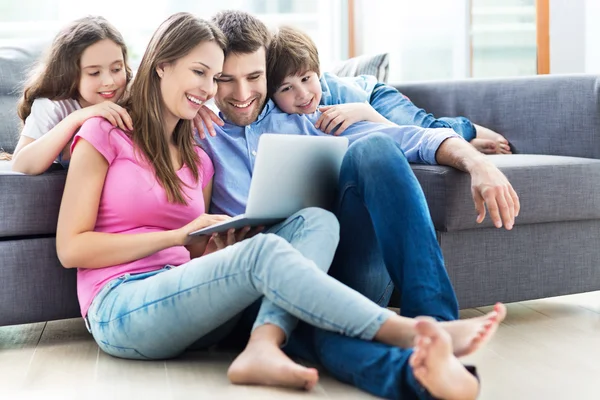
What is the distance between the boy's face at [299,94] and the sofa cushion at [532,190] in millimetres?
327

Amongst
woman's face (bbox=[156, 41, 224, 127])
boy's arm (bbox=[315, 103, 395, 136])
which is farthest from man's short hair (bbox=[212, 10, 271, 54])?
boy's arm (bbox=[315, 103, 395, 136])

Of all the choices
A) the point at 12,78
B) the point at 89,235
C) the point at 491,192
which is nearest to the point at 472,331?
the point at 491,192

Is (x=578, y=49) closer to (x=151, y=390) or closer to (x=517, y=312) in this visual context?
(x=517, y=312)

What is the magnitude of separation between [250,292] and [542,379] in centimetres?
63

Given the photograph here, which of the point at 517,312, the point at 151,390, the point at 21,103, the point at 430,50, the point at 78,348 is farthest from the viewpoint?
the point at 430,50

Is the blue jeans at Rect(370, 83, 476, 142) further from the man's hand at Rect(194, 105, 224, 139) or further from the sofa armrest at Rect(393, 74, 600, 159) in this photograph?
the man's hand at Rect(194, 105, 224, 139)

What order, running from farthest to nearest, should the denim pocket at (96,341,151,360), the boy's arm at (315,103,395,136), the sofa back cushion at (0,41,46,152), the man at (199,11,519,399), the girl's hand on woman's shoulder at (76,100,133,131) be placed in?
the sofa back cushion at (0,41,46,152)
the boy's arm at (315,103,395,136)
the girl's hand on woman's shoulder at (76,100,133,131)
the denim pocket at (96,341,151,360)
the man at (199,11,519,399)

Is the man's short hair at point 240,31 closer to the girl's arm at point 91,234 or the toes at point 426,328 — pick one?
the girl's arm at point 91,234

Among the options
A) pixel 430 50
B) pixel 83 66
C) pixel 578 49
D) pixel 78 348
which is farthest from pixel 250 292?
pixel 430 50

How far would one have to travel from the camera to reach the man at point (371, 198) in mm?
1510

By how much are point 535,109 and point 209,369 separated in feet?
4.41

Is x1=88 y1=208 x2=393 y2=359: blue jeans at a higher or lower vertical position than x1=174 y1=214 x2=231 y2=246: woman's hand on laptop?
lower

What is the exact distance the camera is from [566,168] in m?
2.16

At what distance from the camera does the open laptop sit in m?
1.62
